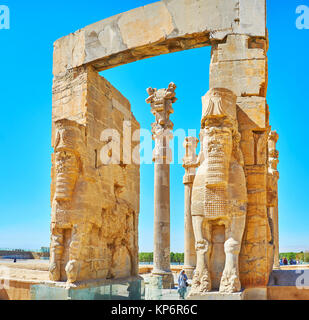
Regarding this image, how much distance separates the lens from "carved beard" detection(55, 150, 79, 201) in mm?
7531

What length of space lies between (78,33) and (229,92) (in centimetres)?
392

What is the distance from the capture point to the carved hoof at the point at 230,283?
5.61m

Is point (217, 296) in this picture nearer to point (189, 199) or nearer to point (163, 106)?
point (189, 199)

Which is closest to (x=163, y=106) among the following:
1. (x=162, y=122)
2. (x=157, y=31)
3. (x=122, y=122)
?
(x=162, y=122)

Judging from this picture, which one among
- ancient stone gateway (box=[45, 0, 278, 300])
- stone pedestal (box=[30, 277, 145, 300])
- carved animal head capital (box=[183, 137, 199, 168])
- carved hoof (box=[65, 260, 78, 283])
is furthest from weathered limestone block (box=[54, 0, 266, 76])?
→ carved animal head capital (box=[183, 137, 199, 168])

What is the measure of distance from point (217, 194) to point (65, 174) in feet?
9.89

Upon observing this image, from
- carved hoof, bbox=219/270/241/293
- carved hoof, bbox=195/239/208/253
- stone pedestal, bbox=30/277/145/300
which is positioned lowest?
stone pedestal, bbox=30/277/145/300

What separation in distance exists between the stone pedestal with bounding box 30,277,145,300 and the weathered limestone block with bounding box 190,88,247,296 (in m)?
2.30

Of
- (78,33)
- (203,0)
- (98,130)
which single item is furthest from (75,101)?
(203,0)

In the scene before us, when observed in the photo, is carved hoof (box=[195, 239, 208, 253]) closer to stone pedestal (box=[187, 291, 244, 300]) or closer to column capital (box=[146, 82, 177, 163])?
stone pedestal (box=[187, 291, 244, 300])

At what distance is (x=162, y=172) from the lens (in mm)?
13906

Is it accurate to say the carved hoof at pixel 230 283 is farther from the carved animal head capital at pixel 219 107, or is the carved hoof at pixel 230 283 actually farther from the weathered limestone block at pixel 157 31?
the weathered limestone block at pixel 157 31

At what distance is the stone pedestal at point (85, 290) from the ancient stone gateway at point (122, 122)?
0.18 metres

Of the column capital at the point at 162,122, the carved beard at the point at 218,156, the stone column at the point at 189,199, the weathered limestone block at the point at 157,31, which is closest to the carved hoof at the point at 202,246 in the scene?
the carved beard at the point at 218,156
